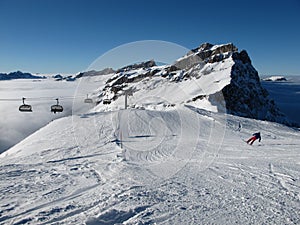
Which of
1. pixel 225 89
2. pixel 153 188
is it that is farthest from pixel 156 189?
pixel 225 89

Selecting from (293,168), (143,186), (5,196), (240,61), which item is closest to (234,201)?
(143,186)

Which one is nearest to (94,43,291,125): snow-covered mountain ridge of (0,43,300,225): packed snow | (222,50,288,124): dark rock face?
(222,50,288,124): dark rock face

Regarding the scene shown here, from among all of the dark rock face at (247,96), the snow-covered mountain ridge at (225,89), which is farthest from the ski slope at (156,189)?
the dark rock face at (247,96)

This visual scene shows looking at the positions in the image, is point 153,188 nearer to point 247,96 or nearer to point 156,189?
point 156,189

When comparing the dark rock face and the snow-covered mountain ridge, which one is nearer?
the snow-covered mountain ridge

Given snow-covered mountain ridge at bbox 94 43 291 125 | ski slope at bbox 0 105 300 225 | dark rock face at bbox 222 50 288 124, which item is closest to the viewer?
ski slope at bbox 0 105 300 225

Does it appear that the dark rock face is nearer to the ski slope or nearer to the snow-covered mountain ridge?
the snow-covered mountain ridge

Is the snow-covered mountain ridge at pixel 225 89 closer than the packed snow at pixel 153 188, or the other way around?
the packed snow at pixel 153 188

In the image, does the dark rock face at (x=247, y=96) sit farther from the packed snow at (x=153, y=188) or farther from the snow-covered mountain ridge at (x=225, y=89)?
the packed snow at (x=153, y=188)

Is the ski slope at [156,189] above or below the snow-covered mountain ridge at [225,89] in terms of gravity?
below

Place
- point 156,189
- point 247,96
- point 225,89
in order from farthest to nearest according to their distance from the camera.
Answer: point 247,96 → point 225,89 → point 156,189

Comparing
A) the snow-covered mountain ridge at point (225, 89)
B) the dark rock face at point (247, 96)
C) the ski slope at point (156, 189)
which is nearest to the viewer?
the ski slope at point (156, 189)

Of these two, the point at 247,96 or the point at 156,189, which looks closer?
the point at 156,189

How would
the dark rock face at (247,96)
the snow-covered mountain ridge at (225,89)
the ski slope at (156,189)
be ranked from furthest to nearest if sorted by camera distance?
the dark rock face at (247,96) → the snow-covered mountain ridge at (225,89) → the ski slope at (156,189)
